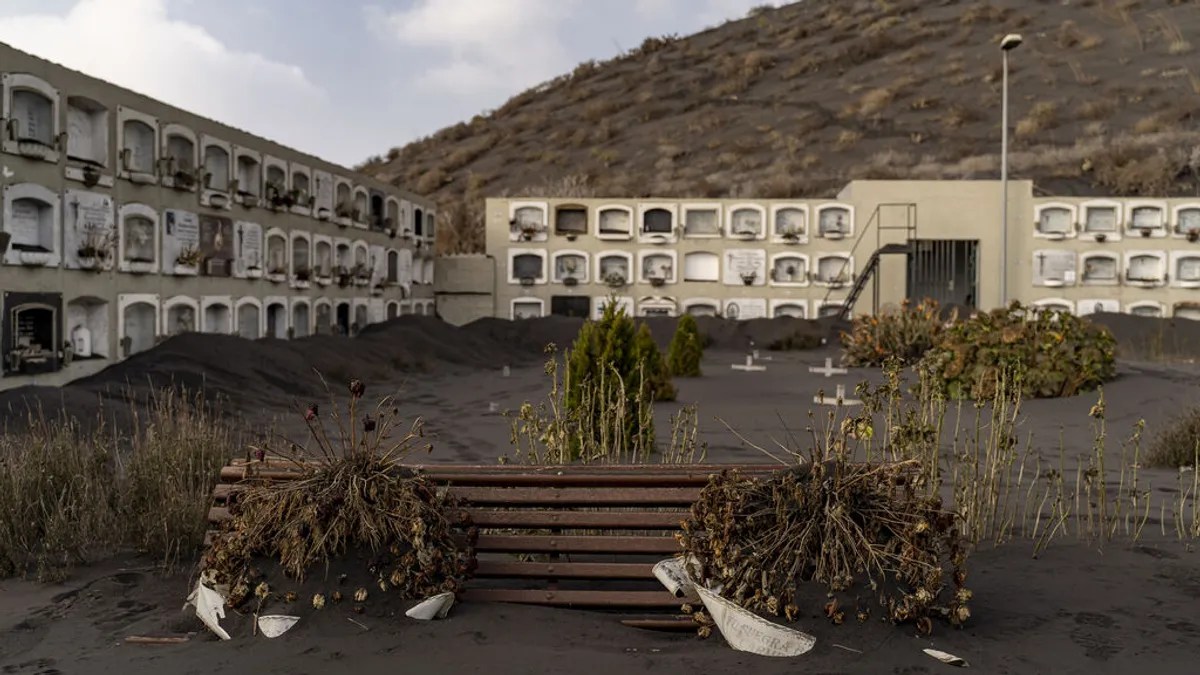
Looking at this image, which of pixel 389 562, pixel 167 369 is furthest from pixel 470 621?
pixel 167 369

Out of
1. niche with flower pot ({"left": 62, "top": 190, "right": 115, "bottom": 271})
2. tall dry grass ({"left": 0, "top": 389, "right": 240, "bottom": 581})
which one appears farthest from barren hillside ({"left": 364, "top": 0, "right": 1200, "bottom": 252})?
tall dry grass ({"left": 0, "top": 389, "right": 240, "bottom": 581})

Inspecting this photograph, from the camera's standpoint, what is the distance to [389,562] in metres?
4.14

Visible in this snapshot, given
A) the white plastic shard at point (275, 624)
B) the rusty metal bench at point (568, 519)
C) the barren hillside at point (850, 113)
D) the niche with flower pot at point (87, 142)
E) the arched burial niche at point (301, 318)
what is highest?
the barren hillside at point (850, 113)

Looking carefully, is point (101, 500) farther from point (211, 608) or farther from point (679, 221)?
point (679, 221)

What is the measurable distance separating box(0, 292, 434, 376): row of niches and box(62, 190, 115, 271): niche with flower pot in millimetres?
614

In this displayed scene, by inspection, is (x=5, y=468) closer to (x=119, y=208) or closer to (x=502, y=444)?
(x=502, y=444)

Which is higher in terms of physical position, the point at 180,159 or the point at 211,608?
the point at 180,159

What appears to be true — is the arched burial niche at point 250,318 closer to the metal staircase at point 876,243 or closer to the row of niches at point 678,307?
the row of niches at point 678,307

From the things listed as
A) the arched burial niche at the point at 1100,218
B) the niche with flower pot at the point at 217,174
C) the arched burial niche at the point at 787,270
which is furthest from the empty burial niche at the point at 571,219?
the arched burial niche at the point at 1100,218

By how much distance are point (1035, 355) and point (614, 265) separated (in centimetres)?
1990

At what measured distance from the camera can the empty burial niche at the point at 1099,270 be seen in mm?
31141

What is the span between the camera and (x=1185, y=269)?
101 feet

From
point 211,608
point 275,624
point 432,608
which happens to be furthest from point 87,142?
point 432,608

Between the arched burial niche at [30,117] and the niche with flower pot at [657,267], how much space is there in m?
20.1
